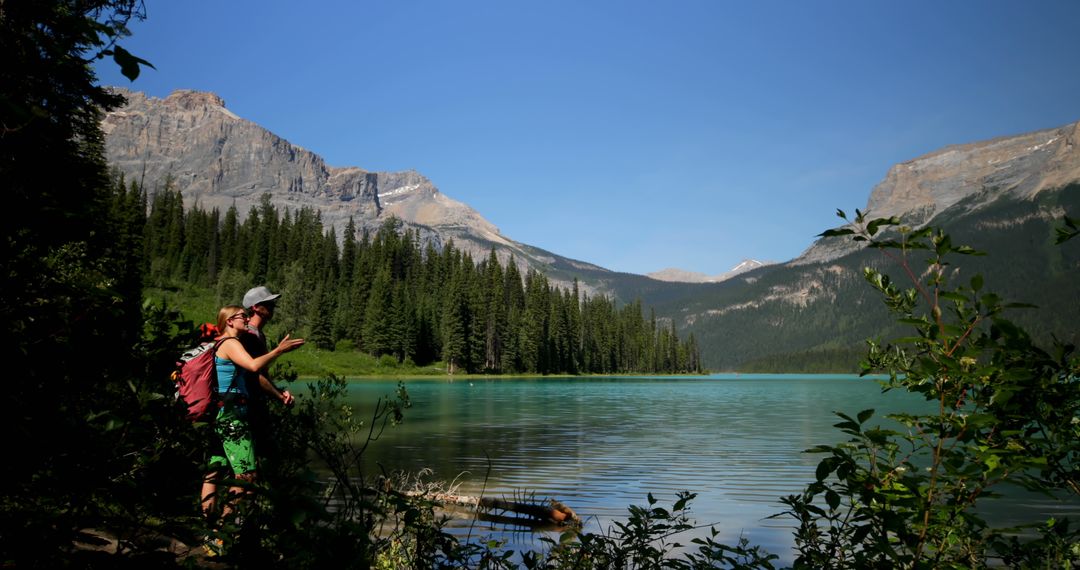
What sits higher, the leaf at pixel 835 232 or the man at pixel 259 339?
the leaf at pixel 835 232

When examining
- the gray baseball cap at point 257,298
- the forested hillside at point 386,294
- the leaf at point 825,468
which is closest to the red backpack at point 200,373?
the gray baseball cap at point 257,298

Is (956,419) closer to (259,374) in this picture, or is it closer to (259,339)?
(259,374)

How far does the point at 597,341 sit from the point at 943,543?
131 meters

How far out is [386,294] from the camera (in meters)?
93.1

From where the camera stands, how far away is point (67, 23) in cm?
172

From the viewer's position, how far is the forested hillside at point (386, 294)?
89.4 meters

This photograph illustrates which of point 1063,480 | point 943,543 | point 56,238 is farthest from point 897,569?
point 56,238

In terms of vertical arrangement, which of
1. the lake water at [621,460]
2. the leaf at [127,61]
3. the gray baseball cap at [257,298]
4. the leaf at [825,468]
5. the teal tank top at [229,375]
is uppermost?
the leaf at [127,61]

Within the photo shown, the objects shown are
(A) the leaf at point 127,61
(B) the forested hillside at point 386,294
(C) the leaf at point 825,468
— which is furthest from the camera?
(B) the forested hillside at point 386,294

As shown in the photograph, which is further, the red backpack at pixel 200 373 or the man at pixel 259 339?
the man at pixel 259 339

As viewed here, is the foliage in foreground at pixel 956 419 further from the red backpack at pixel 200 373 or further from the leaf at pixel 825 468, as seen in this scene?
the red backpack at pixel 200 373

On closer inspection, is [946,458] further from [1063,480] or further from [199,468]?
[199,468]

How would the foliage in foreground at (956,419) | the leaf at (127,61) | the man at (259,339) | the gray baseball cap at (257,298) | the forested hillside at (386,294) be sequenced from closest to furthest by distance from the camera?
1. the leaf at (127,61)
2. the foliage in foreground at (956,419)
3. the man at (259,339)
4. the gray baseball cap at (257,298)
5. the forested hillside at (386,294)

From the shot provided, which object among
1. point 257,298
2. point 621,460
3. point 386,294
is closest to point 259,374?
point 257,298
